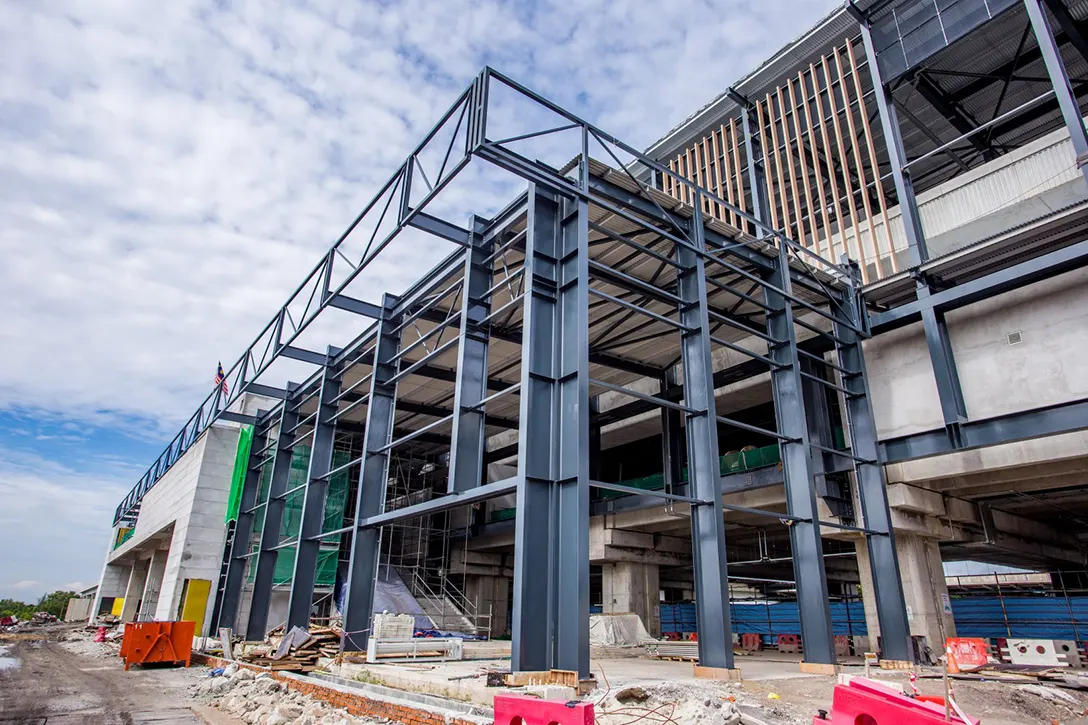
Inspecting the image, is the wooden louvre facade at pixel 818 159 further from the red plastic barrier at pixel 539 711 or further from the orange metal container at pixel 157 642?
the orange metal container at pixel 157 642

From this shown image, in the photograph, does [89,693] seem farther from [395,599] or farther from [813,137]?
[813,137]

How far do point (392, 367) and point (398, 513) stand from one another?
18.2 ft

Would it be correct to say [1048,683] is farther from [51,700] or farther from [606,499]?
[51,700]

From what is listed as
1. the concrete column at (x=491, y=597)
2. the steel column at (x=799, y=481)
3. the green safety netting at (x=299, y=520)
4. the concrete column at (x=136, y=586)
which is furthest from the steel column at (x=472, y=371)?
the concrete column at (x=136, y=586)

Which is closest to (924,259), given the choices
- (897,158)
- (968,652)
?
(897,158)

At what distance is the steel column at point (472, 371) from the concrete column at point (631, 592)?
11.8 meters

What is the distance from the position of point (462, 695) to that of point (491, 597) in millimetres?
23540

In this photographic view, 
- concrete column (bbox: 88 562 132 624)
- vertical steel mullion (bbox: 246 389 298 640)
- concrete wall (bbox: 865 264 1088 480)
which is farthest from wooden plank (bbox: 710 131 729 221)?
concrete column (bbox: 88 562 132 624)

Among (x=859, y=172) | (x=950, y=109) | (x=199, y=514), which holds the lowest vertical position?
(x=199, y=514)

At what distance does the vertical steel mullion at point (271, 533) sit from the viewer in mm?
24969

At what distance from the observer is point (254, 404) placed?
33.2 m

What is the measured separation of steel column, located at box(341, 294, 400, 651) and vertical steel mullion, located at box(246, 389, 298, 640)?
8.91 m

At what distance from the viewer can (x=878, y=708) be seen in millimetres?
5383

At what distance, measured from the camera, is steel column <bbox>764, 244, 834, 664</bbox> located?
1456 centimetres
